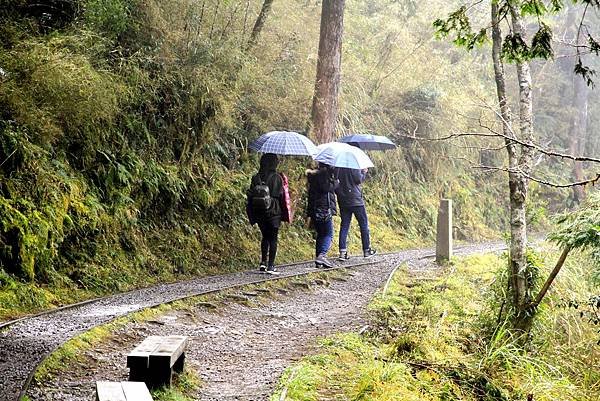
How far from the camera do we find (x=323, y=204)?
14508mm

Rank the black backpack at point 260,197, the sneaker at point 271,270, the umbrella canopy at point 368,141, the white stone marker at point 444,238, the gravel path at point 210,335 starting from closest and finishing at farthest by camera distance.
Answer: the gravel path at point 210,335 → the black backpack at point 260,197 → the sneaker at point 271,270 → the white stone marker at point 444,238 → the umbrella canopy at point 368,141

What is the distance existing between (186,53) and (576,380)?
31.2ft

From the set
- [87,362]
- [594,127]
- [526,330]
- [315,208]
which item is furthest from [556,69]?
[87,362]

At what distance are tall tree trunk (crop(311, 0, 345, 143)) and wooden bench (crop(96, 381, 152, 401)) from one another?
1369 centimetres

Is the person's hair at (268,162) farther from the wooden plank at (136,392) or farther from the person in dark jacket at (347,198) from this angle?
the wooden plank at (136,392)

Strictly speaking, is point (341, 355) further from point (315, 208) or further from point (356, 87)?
point (356, 87)

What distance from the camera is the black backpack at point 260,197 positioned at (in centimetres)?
1251

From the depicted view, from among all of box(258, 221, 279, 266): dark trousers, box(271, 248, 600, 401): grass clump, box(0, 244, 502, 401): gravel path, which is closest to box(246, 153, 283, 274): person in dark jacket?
box(258, 221, 279, 266): dark trousers

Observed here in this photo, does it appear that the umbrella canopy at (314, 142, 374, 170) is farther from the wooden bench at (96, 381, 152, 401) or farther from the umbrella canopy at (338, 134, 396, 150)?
the wooden bench at (96, 381, 152, 401)

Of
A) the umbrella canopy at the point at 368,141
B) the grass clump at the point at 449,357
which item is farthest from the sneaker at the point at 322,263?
the umbrella canopy at the point at 368,141

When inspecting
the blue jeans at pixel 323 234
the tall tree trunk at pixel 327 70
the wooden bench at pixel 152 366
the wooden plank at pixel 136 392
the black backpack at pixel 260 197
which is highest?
the tall tree trunk at pixel 327 70

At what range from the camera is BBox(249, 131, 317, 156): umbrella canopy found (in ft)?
43.7

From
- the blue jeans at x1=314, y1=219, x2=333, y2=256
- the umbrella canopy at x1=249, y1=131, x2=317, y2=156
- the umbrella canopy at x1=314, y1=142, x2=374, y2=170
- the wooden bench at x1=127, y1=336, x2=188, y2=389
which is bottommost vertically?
the blue jeans at x1=314, y1=219, x2=333, y2=256

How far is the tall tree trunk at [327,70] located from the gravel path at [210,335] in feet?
22.2
